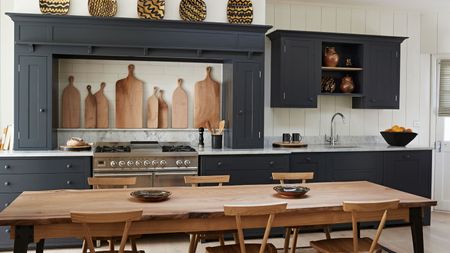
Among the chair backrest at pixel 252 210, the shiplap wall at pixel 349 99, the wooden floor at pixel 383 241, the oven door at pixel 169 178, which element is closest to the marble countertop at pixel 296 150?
the oven door at pixel 169 178

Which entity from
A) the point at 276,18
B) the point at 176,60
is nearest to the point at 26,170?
the point at 176,60

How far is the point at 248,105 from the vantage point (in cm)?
533

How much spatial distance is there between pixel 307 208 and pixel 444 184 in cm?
441

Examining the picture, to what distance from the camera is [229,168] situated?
501 centimetres

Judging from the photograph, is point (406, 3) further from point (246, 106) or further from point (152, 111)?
→ point (152, 111)

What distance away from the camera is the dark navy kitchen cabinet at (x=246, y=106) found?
5.29m

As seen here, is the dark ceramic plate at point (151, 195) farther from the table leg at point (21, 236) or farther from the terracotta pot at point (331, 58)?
the terracotta pot at point (331, 58)

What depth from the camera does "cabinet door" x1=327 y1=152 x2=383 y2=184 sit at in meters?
5.41

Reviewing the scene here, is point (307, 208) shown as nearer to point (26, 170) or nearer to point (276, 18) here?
point (26, 170)

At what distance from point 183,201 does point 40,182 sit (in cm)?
218

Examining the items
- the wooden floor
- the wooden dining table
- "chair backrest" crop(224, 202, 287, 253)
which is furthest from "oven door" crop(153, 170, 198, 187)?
"chair backrest" crop(224, 202, 287, 253)

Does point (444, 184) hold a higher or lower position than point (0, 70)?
lower

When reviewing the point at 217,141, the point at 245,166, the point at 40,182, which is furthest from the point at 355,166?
the point at 40,182

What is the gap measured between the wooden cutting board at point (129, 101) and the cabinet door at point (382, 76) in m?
2.83
